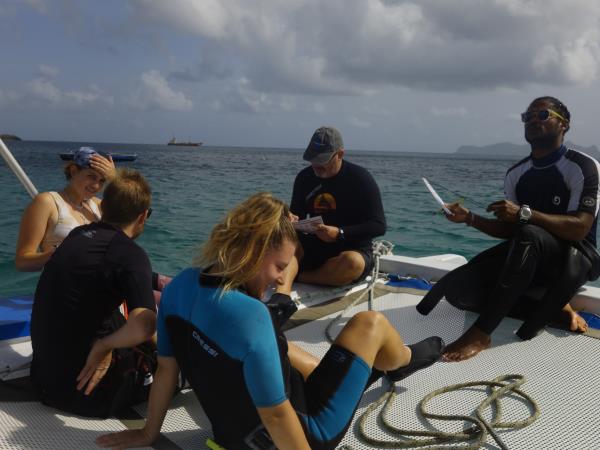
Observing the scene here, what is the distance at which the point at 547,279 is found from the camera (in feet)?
11.7

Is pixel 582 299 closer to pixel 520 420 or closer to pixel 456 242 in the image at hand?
pixel 520 420

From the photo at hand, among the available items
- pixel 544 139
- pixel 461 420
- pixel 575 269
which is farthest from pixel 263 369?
pixel 544 139

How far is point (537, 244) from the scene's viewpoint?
3.33 meters

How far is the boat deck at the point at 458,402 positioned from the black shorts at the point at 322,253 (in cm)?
61

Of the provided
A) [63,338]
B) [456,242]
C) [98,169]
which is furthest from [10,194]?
[63,338]

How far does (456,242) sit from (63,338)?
9772 millimetres

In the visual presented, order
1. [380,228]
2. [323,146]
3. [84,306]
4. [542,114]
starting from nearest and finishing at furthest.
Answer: [84,306]
[542,114]
[323,146]
[380,228]

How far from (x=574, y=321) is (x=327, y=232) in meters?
1.74

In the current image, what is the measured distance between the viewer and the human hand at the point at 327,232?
383 centimetres

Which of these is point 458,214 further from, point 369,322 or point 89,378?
point 89,378

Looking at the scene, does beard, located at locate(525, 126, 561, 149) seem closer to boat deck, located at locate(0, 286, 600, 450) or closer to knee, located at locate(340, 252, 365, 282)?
boat deck, located at locate(0, 286, 600, 450)

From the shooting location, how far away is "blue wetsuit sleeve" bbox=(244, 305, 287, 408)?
5.48ft

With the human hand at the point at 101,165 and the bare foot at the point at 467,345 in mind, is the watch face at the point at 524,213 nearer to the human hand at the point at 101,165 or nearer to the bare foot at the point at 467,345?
the bare foot at the point at 467,345

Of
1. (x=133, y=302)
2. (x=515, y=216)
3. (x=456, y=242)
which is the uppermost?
(x=515, y=216)
